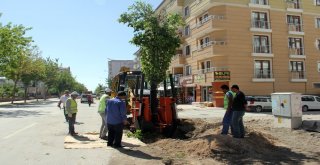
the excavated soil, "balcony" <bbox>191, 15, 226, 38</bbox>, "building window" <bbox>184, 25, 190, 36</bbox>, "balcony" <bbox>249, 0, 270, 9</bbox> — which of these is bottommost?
the excavated soil

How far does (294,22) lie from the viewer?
148 feet

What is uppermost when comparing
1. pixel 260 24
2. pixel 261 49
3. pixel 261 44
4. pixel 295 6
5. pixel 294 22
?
pixel 295 6

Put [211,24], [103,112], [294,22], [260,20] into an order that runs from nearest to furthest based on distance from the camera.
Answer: [103,112]
[211,24]
[260,20]
[294,22]

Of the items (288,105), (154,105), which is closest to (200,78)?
(288,105)

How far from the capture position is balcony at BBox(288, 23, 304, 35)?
4400 cm

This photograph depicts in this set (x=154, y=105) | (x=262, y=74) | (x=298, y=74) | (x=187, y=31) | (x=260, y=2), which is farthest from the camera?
(x=187, y=31)

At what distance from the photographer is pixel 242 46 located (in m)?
41.4

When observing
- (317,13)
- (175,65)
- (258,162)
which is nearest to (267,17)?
(317,13)

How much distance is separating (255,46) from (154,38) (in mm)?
30313

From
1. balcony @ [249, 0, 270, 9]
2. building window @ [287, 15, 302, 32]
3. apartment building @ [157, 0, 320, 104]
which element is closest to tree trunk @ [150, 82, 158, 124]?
apartment building @ [157, 0, 320, 104]

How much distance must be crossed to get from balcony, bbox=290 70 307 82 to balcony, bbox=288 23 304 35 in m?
4.59

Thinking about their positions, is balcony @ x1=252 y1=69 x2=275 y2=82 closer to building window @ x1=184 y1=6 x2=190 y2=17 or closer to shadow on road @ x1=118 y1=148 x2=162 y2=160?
building window @ x1=184 y1=6 x2=190 y2=17

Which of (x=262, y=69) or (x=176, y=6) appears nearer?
(x=262, y=69)

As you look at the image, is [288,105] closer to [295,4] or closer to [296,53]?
[296,53]
